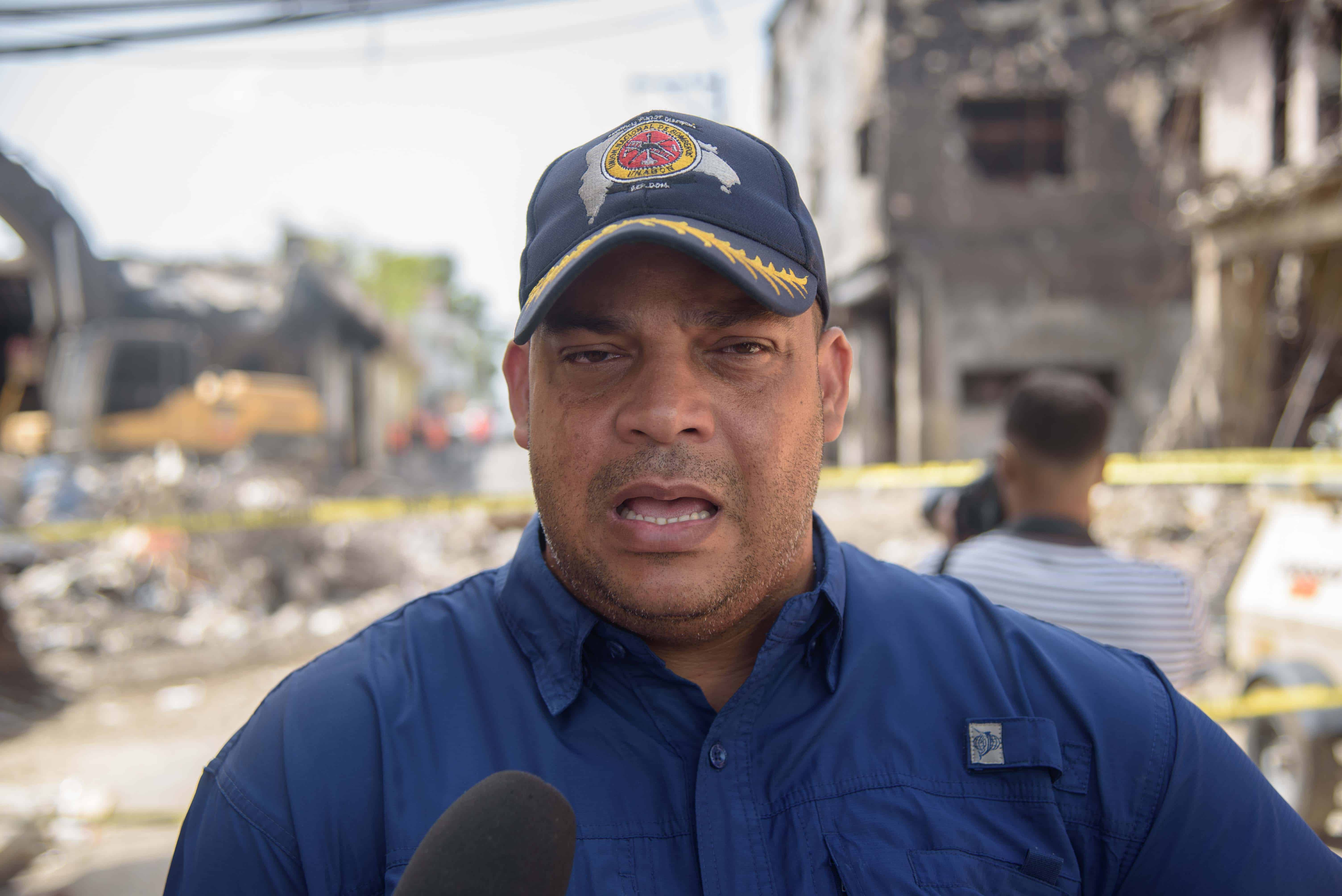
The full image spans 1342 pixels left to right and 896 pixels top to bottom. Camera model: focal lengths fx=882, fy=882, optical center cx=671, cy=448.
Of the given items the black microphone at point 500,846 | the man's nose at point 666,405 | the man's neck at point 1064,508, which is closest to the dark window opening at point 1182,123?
the man's neck at point 1064,508

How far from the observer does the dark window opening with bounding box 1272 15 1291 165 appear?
10789 mm

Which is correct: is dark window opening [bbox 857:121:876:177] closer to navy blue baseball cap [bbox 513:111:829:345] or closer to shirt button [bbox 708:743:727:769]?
navy blue baseball cap [bbox 513:111:829:345]

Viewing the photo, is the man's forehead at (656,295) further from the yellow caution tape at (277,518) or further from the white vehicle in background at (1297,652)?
the yellow caution tape at (277,518)

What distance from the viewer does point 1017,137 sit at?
48.9ft

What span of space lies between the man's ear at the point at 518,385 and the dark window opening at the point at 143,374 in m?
17.7

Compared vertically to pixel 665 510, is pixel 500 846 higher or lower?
lower

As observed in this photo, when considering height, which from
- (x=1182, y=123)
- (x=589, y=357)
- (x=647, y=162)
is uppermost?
(x=1182, y=123)

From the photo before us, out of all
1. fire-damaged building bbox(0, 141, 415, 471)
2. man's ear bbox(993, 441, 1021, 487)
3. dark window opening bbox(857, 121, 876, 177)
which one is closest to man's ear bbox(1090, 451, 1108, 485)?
man's ear bbox(993, 441, 1021, 487)

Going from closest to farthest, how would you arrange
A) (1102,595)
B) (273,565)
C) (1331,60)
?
(1102,595) → (273,565) → (1331,60)

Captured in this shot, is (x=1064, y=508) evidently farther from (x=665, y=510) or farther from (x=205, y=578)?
(x=205, y=578)

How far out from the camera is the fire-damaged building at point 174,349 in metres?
15.7

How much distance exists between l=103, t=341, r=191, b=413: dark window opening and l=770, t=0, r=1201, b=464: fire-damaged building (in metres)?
12.1

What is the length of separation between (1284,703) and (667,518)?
393 cm

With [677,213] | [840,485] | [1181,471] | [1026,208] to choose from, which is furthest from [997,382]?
[677,213]
